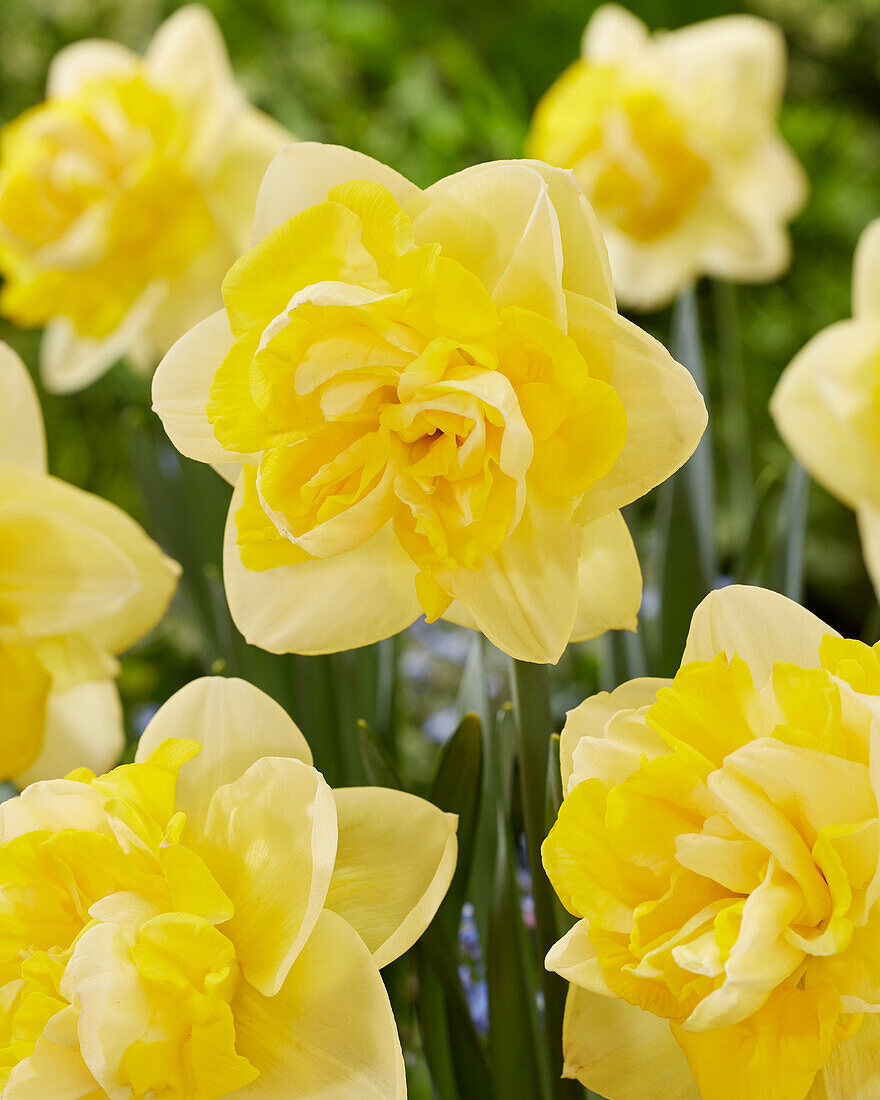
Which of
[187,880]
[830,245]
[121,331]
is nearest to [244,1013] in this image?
[187,880]

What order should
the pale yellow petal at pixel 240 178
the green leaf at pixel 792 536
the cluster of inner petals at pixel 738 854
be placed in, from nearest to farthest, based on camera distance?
the cluster of inner petals at pixel 738 854 < the green leaf at pixel 792 536 < the pale yellow petal at pixel 240 178

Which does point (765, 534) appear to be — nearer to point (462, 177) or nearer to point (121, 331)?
point (462, 177)

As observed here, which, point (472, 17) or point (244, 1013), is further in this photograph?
point (472, 17)

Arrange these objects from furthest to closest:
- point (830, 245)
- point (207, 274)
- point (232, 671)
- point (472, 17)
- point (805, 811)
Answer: point (472, 17) < point (830, 245) < point (207, 274) < point (232, 671) < point (805, 811)

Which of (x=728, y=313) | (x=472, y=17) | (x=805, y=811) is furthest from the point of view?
(x=472, y=17)

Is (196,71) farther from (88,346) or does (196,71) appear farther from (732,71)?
(732,71)

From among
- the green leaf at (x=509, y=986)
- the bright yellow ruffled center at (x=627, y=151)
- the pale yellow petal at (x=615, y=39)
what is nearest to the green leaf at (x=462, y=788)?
the green leaf at (x=509, y=986)

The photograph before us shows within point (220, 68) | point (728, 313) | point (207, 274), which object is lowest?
point (728, 313)

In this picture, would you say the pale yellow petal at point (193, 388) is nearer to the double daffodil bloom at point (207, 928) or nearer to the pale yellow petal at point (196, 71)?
the double daffodil bloom at point (207, 928)
